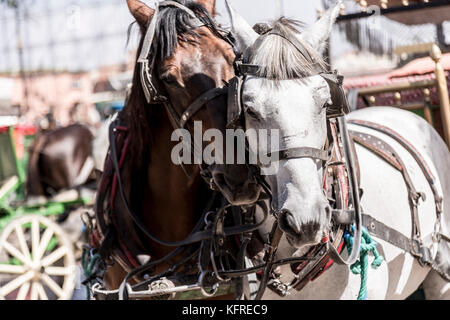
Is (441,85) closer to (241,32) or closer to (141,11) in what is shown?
(241,32)

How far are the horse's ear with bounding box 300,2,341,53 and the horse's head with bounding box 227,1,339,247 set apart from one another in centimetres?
10

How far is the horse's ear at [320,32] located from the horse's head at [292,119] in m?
0.10

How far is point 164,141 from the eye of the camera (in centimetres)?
263

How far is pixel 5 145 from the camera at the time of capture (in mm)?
6301

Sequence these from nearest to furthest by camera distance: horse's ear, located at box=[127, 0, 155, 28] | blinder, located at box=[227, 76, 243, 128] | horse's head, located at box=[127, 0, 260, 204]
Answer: blinder, located at box=[227, 76, 243, 128]
horse's head, located at box=[127, 0, 260, 204]
horse's ear, located at box=[127, 0, 155, 28]

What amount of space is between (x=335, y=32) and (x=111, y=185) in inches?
82.7

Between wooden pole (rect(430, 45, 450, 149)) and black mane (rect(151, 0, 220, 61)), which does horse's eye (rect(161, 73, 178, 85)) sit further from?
wooden pole (rect(430, 45, 450, 149))

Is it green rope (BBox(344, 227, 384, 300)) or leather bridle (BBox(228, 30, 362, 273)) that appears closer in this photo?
leather bridle (BBox(228, 30, 362, 273))

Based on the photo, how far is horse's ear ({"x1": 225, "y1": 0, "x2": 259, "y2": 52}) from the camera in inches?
88.0

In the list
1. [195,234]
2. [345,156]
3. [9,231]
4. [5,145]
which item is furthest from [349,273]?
[5,145]

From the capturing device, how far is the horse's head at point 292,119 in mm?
1946

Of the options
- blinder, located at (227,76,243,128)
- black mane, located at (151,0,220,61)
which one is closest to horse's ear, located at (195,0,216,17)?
black mane, located at (151,0,220,61)

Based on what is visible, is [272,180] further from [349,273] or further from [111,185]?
[111,185]
